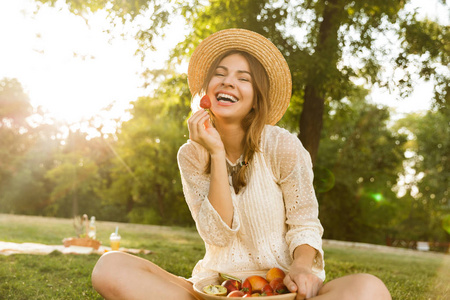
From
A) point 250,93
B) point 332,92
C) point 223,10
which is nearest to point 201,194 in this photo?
point 250,93

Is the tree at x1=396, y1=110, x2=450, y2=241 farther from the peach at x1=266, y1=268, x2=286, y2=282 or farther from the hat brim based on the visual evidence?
the peach at x1=266, y1=268, x2=286, y2=282

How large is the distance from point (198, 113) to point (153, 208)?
2462cm

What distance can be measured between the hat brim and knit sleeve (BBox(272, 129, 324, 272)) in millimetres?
513

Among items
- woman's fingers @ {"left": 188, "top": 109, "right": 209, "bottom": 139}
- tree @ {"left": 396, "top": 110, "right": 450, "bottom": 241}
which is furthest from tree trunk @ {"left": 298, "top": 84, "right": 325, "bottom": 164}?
tree @ {"left": 396, "top": 110, "right": 450, "bottom": 241}

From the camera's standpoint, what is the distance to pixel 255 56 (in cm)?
321

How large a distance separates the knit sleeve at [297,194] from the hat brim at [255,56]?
0.51m

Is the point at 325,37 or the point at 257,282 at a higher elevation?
the point at 325,37

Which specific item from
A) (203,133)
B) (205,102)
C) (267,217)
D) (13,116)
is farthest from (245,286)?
(13,116)

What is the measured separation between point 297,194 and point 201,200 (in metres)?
0.62

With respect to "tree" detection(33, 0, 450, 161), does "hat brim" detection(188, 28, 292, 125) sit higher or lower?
lower

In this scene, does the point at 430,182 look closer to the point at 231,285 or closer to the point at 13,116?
the point at 231,285

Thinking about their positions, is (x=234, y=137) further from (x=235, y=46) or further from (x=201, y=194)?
(x=235, y=46)

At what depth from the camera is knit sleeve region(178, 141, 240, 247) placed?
2.74 metres

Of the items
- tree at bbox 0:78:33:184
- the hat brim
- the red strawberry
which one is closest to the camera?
the red strawberry
